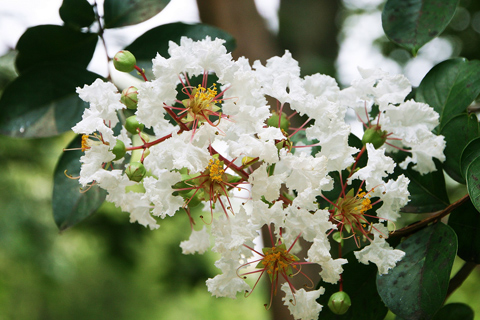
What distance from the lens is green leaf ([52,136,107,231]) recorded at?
746 millimetres

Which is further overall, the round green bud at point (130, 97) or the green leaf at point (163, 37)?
the green leaf at point (163, 37)

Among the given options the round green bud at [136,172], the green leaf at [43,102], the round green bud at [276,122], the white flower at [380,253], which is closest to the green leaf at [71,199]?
the green leaf at [43,102]

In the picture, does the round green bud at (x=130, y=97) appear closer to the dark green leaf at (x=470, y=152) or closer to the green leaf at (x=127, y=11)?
the green leaf at (x=127, y=11)

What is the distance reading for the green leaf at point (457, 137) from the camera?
0.68 meters

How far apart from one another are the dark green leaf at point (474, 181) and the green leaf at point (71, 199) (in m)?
0.55

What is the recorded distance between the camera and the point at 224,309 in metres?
4.33

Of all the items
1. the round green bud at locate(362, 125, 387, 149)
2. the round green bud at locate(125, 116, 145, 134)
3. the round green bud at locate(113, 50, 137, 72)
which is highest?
the round green bud at locate(113, 50, 137, 72)

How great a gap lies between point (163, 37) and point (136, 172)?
1.13 feet

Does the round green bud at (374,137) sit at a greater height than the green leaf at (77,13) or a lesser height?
lesser

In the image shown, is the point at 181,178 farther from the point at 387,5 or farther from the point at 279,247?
the point at 387,5

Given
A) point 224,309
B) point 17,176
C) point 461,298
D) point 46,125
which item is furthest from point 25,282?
point 461,298

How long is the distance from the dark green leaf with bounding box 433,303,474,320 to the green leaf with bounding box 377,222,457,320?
25 cm

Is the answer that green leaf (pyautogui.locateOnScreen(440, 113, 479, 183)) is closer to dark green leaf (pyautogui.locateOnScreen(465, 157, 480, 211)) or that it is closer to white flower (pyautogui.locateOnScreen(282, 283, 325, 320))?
dark green leaf (pyautogui.locateOnScreen(465, 157, 480, 211))

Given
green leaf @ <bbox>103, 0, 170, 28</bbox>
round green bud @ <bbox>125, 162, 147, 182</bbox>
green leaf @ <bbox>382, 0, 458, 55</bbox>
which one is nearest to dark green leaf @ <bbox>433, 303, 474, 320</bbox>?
green leaf @ <bbox>382, 0, 458, 55</bbox>
